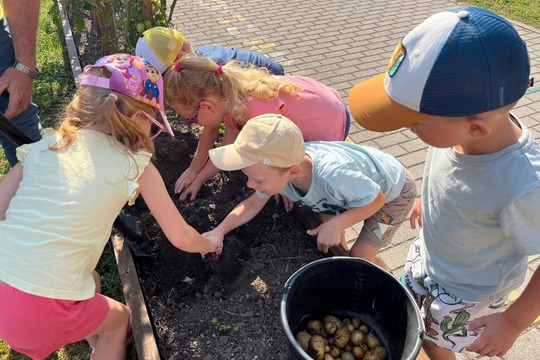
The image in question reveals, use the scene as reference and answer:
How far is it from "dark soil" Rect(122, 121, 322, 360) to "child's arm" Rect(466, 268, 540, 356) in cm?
89

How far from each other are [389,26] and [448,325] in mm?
5232

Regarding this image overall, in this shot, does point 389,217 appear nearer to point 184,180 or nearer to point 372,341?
point 372,341

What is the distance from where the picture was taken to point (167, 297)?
7.97 ft

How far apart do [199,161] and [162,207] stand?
109 centimetres

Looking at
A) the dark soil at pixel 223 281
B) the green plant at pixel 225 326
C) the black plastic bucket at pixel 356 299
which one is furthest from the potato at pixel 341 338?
the green plant at pixel 225 326

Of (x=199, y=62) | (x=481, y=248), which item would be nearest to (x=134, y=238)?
(x=199, y=62)

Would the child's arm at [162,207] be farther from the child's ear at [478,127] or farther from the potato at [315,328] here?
the child's ear at [478,127]

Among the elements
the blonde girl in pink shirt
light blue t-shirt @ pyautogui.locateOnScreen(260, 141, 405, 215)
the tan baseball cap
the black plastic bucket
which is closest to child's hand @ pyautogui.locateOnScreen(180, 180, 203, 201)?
the blonde girl in pink shirt

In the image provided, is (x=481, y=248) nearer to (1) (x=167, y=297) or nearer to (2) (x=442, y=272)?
(2) (x=442, y=272)

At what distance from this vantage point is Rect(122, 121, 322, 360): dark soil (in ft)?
7.27

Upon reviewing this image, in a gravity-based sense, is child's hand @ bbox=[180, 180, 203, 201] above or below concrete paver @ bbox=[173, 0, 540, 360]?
above

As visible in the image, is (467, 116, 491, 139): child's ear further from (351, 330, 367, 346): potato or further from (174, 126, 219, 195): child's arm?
(174, 126, 219, 195): child's arm

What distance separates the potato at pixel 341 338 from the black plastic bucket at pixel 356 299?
0.43 feet

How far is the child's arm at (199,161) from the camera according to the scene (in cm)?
298
